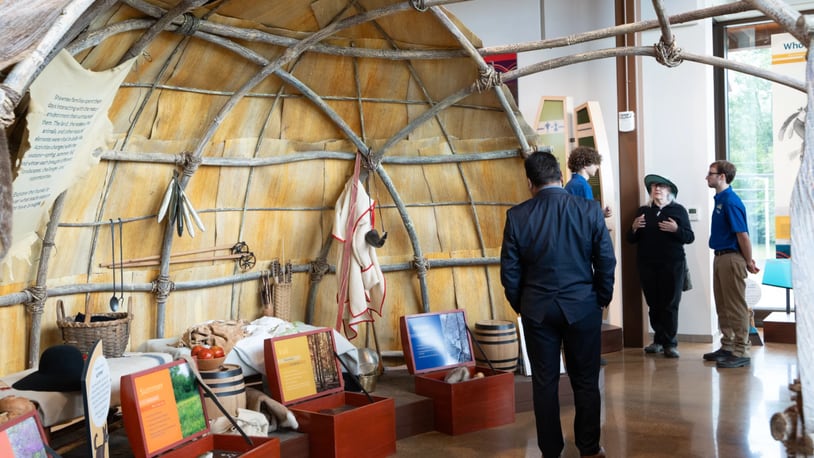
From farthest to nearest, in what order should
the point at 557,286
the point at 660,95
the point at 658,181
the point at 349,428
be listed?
the point at 660,95 < the point at 658,181 < the point at 349,428 < the point at 557,286

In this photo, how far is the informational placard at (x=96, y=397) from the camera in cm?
292

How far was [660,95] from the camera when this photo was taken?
8.31m

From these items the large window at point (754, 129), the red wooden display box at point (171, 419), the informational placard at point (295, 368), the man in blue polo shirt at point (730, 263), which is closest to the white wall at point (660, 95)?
the large window at point (754, 129)

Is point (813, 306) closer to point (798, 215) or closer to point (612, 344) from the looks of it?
point (798, 215)

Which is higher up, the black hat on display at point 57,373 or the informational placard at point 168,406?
the black hat on display at point 57,373

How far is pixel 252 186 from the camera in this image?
577 cm

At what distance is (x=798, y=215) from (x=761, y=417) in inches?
114

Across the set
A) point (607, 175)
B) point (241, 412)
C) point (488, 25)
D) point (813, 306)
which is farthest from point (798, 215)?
point (488, 25)

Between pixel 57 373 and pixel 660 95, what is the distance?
671 centimetres

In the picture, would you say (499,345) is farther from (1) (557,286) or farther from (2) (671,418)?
(1) (557,286)

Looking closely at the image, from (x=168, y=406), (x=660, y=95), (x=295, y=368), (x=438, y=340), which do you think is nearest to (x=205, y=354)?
(x=295, y=368)

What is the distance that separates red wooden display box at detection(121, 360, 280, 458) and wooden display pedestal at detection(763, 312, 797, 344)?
5926 mm

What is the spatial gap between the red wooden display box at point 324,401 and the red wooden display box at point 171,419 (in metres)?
0.44

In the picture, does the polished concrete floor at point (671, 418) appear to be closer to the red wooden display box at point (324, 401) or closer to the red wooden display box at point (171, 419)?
the red wooden display box at point (324, 401)
